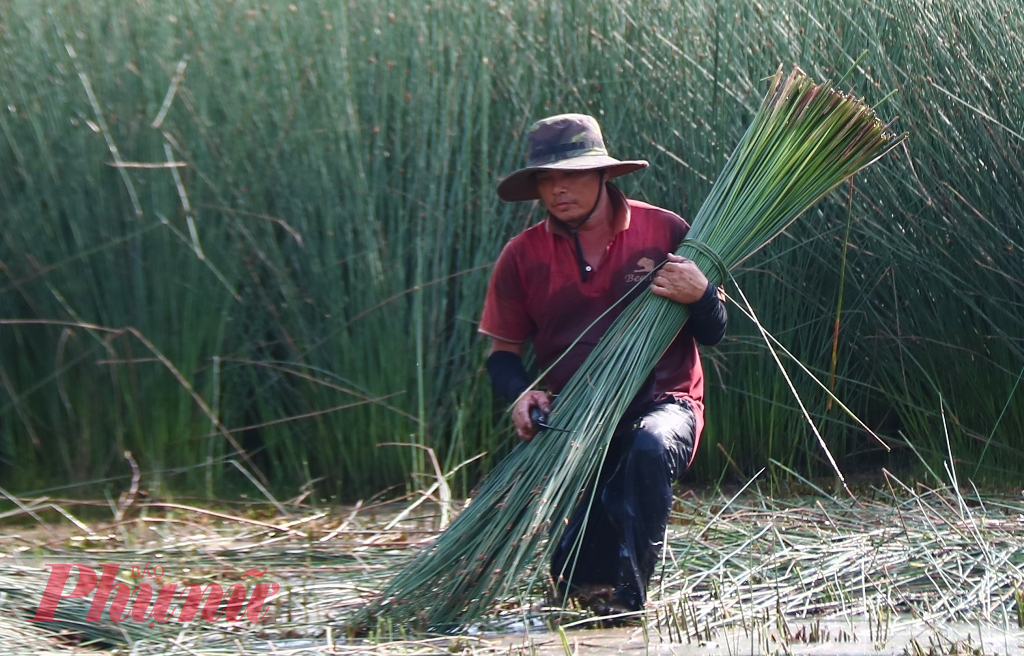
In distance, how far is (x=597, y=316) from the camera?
9.94 ft

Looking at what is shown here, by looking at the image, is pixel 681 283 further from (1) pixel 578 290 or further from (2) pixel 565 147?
(2) pixel 565 147

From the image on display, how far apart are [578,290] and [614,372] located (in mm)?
Answer: 277

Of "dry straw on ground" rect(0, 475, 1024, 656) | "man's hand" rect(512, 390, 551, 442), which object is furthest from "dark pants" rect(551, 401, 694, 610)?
"man's hand" rect(512, 390, 551, 442)

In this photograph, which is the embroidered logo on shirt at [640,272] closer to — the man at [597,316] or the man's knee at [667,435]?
the man at [597,316]

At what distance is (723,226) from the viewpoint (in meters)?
2.98

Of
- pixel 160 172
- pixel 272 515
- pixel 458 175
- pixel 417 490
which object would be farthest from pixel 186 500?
pixel 458 175

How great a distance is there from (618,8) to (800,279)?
4.39 feet

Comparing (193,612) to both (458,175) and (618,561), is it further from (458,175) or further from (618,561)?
(458,175)

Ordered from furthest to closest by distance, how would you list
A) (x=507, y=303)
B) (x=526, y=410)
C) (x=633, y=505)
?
1. (x=507, y=303)
2. (x=526, y=410)
3. (x=633, y=505)

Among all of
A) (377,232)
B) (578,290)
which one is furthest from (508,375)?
(377,232)

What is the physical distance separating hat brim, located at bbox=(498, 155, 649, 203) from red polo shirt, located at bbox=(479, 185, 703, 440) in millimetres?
Result: 91

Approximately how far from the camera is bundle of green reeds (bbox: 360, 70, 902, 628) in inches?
109

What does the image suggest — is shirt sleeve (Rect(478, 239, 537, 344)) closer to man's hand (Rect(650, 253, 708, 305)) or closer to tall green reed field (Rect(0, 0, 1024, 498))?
man's hand (Rect(650, 253, 708, 305))

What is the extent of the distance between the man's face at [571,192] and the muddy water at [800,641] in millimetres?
1062
